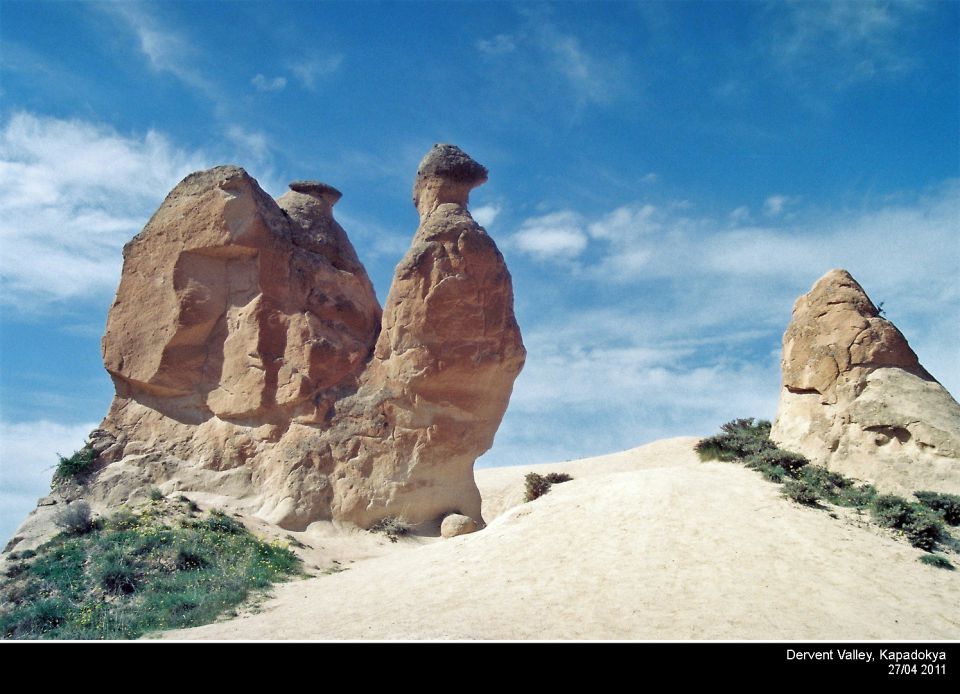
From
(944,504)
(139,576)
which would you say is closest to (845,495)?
(944,504)

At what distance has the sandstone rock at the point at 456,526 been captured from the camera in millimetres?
17328

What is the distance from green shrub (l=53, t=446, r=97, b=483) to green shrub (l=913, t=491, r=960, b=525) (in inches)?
698

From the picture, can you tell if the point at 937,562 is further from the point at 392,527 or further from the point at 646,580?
the point at 392,527

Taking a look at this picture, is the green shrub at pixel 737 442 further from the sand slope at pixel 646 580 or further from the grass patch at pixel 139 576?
the grass patch at pixel 139 576

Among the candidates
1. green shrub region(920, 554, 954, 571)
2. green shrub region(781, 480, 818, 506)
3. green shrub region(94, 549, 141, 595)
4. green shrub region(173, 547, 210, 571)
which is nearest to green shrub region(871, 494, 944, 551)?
green shrub region(920, 554, 954, 571)

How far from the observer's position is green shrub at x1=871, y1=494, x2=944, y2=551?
1143 centimetres

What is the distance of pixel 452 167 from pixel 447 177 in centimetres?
30

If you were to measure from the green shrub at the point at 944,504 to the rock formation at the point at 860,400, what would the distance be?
0.36 meters

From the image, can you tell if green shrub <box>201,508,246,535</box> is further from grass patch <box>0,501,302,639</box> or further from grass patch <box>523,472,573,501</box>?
grass patch <box>523,472,573,501</box>

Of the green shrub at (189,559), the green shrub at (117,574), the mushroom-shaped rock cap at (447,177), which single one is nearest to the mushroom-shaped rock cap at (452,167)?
the mushroom-shaped rock cap at (447,177)

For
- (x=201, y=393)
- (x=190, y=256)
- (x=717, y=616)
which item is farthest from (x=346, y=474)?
(x=717, y=616)

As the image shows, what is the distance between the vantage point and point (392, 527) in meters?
17.5

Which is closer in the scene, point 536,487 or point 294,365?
point 536,487
